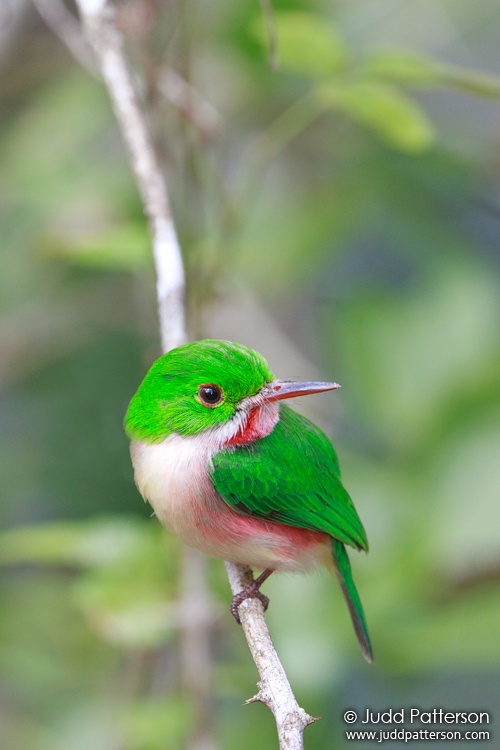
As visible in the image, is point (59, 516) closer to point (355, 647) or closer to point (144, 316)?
point (144, 316)

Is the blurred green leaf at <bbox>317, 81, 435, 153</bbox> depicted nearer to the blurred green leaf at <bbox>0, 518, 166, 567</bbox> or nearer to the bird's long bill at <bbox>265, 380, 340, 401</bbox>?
the bird's long bill at <bbox>265, 380, 340, 401</bbox>

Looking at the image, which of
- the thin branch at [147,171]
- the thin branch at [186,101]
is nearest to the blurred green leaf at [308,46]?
the thin branch at [186,101]

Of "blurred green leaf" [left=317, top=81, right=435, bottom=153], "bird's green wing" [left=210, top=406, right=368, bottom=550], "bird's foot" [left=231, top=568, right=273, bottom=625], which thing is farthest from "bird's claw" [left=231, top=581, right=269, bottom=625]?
"blurred green leaf" [left=317, top=81, right=435, bottom=153]

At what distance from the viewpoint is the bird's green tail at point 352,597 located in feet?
6.95

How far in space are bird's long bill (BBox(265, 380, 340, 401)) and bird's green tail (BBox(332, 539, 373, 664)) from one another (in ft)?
1.43

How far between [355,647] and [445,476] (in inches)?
20.6

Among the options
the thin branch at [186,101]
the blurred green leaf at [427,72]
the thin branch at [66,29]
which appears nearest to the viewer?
the blurred green leaf at [427,72]

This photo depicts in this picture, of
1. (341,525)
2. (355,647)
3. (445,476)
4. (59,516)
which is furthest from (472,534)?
(59,516)

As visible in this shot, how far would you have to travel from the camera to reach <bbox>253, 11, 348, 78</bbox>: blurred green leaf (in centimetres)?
231

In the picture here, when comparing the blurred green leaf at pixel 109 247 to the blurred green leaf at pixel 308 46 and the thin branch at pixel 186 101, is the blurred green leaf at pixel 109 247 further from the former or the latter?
the blurred green leaf at pixel 308 46

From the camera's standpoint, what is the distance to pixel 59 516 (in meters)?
3.37

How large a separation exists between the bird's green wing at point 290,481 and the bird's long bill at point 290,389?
102 mm

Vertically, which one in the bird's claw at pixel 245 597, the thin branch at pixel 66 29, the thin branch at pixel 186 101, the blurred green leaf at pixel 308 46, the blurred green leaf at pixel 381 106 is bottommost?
the bird's claw at pixel 245 597

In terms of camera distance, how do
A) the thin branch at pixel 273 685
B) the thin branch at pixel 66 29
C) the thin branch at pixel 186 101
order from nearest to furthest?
the thin branch at pixel 273 685 → the thin branch at pixel 186 101 → the thin branch at pixel 66 29
